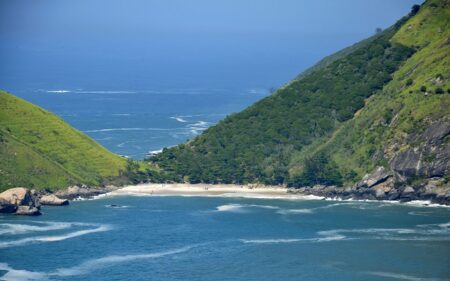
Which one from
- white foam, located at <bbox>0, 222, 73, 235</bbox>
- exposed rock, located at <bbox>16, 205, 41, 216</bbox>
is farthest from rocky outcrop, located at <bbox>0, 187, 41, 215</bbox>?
white foam, located at <bbox>0, 222, 73, 235</bbox>

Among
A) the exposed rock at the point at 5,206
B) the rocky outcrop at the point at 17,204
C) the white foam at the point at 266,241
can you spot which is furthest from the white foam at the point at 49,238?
the white foam at the point at 266,241

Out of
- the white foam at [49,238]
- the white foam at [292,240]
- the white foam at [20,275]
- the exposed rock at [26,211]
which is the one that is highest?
the exposed rock at [26,211]

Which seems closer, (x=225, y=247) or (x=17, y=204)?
(x=225, y=247)

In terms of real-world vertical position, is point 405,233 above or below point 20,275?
above

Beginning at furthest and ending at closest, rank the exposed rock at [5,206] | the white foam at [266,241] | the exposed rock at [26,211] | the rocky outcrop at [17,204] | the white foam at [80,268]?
the exposed rock at [5,206]
the rocky outcrop at [17,204]
the exposed rock at [26,211]
the white foam at [266,241]
the white foam at [80,268]

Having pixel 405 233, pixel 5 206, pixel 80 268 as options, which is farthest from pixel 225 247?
pixel 5 206

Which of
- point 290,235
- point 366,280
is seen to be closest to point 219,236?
point 290,235

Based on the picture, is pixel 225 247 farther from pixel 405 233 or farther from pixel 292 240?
pixel 405 233

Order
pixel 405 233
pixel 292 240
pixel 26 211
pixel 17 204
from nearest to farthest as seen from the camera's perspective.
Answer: pixel 292 240 < pixel 405 233 < pixel 26 211 < pixel 17 204

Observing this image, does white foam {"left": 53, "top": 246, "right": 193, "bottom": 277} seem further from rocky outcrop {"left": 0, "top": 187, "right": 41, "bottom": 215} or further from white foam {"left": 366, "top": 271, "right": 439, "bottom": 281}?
rocky outcrop {"left": 0, "top": 187, "right": 41, "bottom": 215}

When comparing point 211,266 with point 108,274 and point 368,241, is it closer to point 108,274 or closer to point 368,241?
point 108,274

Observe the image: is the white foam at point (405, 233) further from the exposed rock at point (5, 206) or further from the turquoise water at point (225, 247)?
the exposed rock at point (5, 206)
